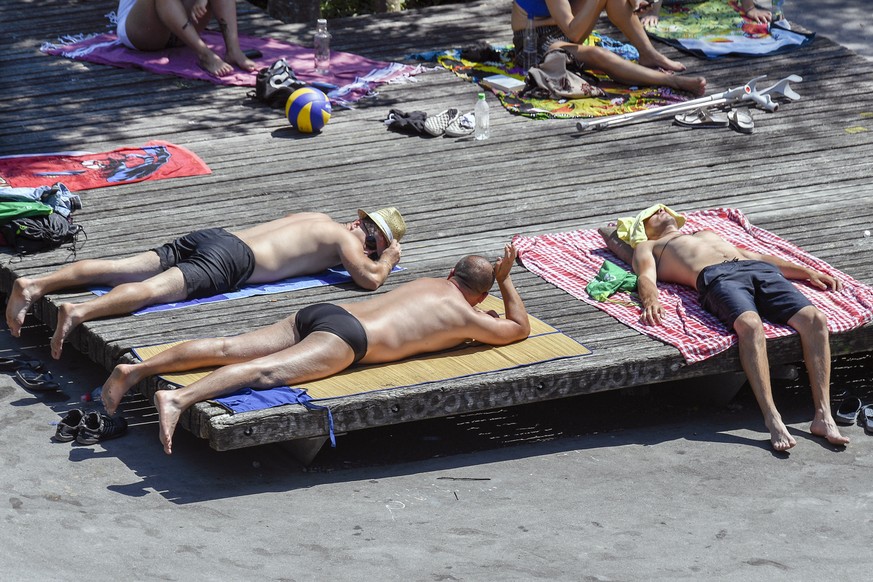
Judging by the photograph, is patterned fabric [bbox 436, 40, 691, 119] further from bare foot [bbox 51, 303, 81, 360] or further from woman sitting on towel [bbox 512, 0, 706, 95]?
bare foot [bbox 51, 303, 81, 360]

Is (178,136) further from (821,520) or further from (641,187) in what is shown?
(821,520)

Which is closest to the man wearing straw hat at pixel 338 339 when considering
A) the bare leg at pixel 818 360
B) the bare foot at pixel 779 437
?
the bare foot at pixel 779 437

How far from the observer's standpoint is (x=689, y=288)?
24.6 feet

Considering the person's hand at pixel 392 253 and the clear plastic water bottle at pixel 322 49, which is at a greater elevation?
the clear plastic water bottle at pixel 322 49

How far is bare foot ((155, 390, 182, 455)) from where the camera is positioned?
5922mm

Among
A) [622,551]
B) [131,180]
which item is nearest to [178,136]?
[131,180]

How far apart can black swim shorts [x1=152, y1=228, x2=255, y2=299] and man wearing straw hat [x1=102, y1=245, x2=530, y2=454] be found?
2.55ft

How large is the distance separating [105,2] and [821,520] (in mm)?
8412

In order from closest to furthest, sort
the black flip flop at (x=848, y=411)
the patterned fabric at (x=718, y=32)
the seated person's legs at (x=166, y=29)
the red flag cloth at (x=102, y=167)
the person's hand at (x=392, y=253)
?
the black flip flop at (x=848, y=411) → the person's hand at (x=392, y=253) → the red flag cloth at (x=102, y=167) → the seated person's legs at (x=166, y=29) → the patterned fabric at (x=718, y=32)

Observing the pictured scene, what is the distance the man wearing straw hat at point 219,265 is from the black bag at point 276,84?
2.71 meters

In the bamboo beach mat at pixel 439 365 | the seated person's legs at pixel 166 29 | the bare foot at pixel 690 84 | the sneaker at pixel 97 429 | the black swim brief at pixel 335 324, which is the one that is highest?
the seated person's legs at pixel 166 29

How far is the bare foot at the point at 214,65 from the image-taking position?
10.5 m

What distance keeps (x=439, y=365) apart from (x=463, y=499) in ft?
2.25

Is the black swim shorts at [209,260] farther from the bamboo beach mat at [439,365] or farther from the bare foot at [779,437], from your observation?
the bare foot at [779,437]
